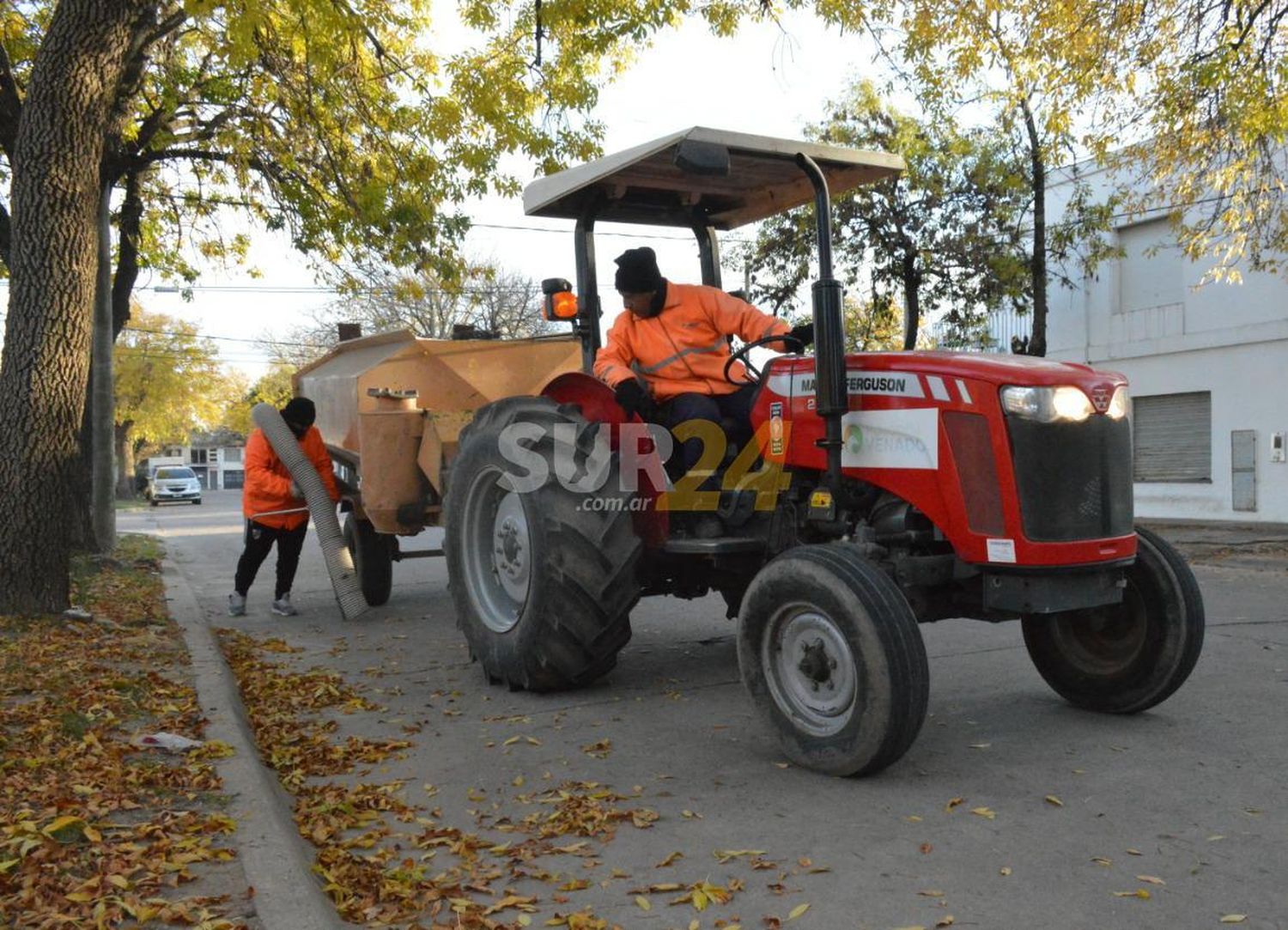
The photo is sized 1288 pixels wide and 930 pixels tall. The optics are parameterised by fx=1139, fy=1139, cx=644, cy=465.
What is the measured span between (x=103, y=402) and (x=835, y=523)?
38.7 feet

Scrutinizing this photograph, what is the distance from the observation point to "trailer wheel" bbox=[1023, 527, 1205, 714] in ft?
15.8

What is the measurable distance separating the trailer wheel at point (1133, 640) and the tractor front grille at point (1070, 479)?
432 millimetres

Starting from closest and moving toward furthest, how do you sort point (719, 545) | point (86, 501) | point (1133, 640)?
point (1133, 640) → point (719, 545) → point (86, 501)

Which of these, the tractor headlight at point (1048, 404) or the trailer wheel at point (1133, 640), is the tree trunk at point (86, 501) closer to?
the trailer wheel at point (1133, 640)

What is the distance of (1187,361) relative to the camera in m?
19.3

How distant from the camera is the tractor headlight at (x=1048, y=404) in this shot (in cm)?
437

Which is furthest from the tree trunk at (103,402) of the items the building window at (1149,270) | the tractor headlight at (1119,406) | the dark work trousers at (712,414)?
the building window at (1149,270)

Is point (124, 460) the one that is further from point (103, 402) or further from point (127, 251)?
point (103, 402)

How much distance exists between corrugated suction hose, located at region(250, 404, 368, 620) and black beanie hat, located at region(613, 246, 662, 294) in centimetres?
395

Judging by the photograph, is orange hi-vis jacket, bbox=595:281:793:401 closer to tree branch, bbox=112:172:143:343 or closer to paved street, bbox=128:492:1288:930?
paved street, bbox=128:492:1288:930

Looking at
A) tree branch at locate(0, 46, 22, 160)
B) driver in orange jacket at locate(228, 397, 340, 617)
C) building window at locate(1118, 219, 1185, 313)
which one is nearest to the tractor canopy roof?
driver in orange jacket at locate(228, 397, 340, 617)

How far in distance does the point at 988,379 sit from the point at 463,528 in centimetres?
323

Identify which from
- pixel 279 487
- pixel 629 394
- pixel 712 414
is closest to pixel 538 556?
pixel 629 394

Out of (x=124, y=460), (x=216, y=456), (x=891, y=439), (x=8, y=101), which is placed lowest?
(x=891, y=439)
